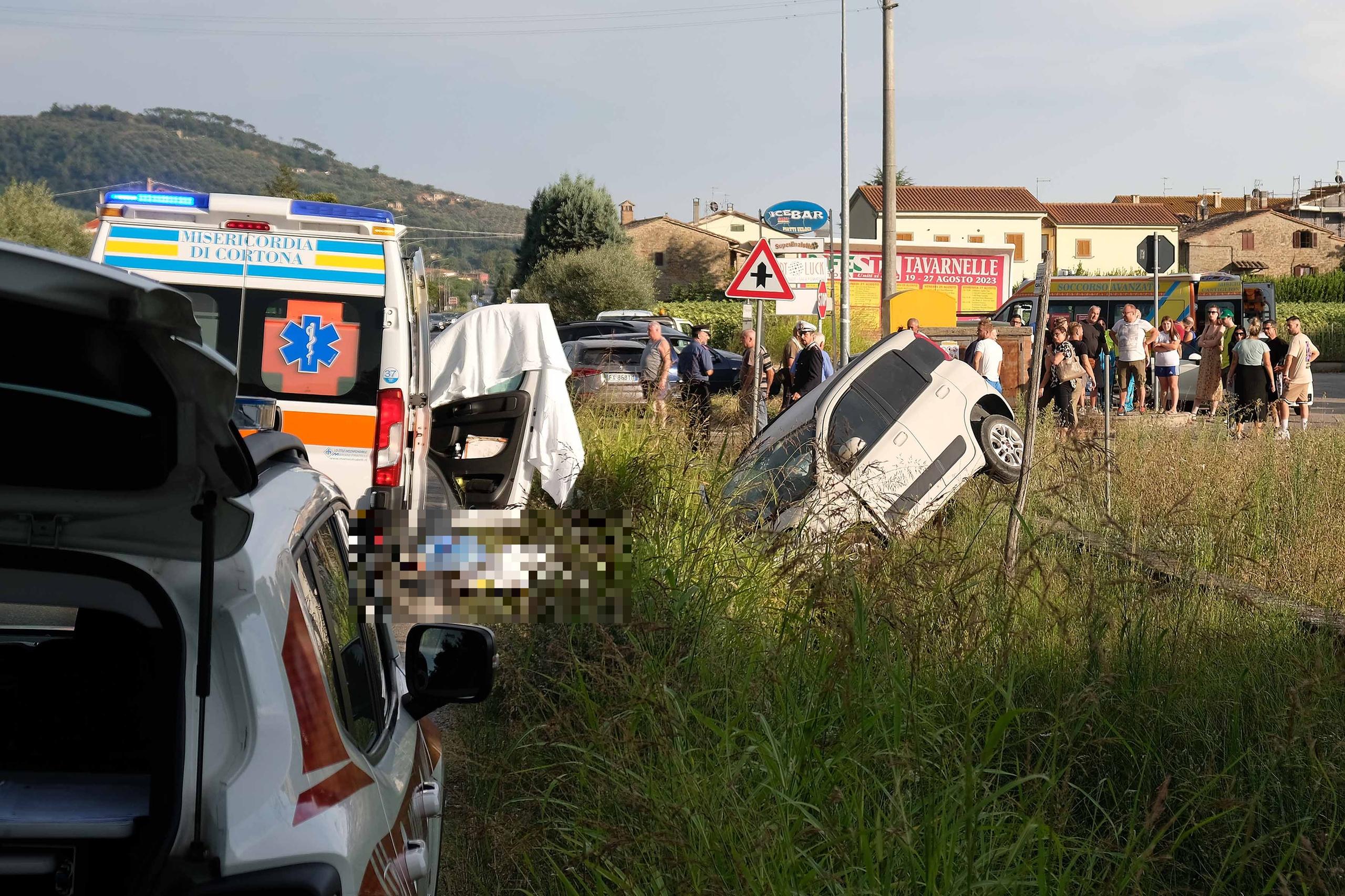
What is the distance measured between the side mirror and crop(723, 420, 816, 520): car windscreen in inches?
173

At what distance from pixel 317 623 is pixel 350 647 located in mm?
540

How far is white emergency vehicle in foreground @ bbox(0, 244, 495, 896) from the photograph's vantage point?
158 cm

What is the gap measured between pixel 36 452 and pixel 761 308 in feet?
39.6

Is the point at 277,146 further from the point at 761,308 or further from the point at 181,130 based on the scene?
the point at 761,308

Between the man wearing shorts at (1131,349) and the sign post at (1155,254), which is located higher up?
the sign post at (1155,254)

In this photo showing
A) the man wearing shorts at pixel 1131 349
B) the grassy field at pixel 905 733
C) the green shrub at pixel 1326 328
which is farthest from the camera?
the green shrub at pixel 1326 328

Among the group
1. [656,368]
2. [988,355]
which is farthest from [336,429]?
[988,355]

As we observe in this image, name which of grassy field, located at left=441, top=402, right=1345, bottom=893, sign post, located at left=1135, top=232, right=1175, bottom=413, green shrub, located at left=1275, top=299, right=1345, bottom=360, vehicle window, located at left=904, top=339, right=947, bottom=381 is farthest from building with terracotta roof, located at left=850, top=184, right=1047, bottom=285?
grassy field, located at left=441, top=402, right=1345, bottom=893

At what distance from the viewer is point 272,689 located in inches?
69.1

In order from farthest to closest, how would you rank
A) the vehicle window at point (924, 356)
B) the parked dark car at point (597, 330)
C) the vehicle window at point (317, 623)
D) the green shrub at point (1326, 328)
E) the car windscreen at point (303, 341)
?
the green shrub at point (1326, 328) < the parked dark car at point (597, 330) < the vehicle window at point (924, 356) < the car windscreen at point (303, 341) < the vehicle window at point (317, 623)

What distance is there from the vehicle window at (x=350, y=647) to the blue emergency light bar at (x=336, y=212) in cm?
581

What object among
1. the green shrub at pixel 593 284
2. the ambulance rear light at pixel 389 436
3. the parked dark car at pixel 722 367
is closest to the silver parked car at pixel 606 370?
the ambulance rear light at pixel 389 436

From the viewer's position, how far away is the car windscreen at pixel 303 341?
8211mm

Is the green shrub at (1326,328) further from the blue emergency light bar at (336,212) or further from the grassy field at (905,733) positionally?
the grassy field at (905,733)
